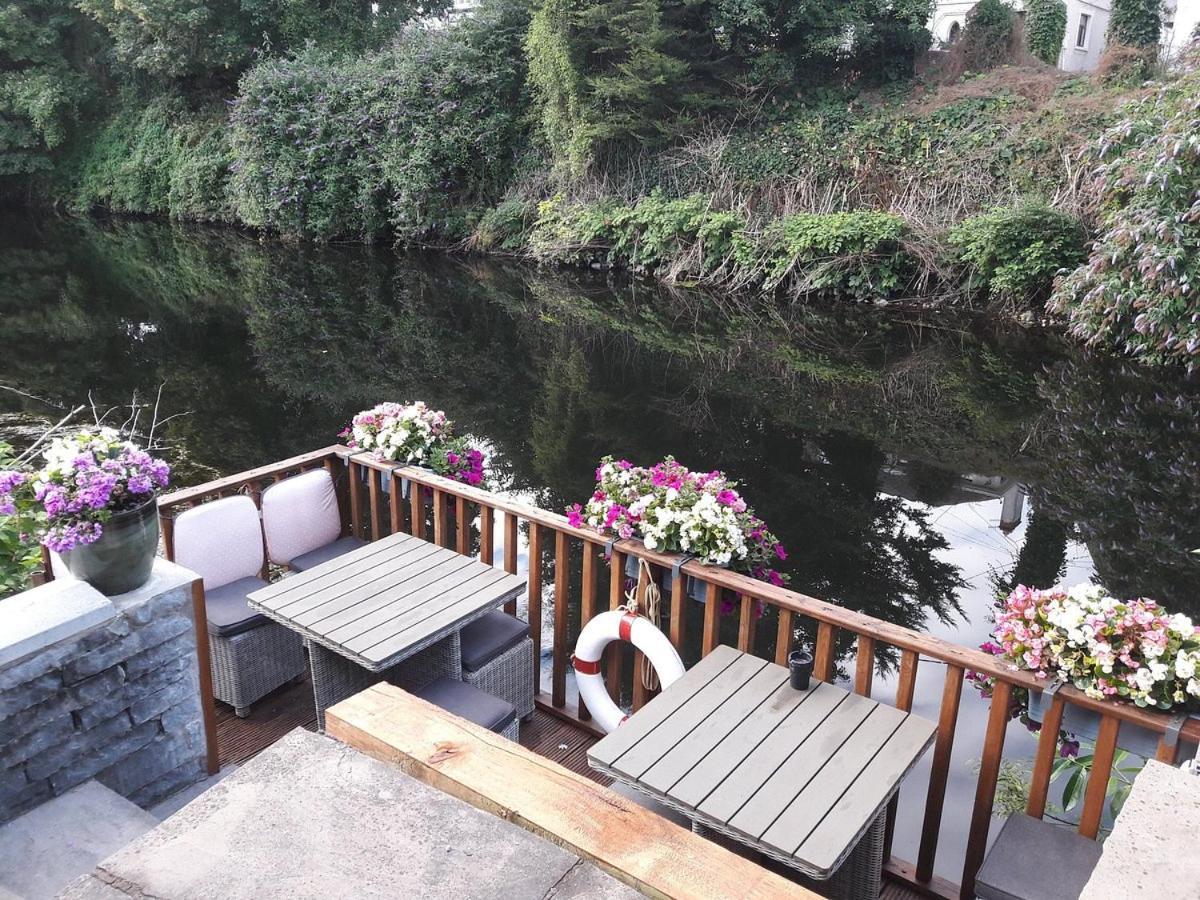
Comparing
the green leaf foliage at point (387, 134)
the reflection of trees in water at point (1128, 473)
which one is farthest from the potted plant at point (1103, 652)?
the green leaf foliage at point (387, 134)

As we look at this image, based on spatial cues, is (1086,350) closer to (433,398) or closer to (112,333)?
(433,398)

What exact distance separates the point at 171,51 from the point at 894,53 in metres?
17.1

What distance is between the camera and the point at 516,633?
12.1 feet

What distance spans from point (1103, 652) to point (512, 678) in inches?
82.9

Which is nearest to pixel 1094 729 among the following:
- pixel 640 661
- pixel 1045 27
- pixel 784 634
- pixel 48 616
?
pixel 784 634

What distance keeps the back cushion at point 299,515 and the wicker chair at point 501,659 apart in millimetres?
1033

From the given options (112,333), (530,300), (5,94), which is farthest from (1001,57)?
(5,94)

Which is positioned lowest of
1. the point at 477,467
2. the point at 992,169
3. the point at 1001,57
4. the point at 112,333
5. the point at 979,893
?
the point at 112,333

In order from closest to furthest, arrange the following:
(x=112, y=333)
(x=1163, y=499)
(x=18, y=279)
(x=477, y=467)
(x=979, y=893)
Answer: (x=979, y=893) → (x=477, y=467) → (x=1163, y=499) → (x=112, y=333) → (x=18, y=279)

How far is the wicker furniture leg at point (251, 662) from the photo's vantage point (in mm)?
3662

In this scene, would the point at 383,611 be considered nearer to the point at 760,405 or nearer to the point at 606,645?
the point at 606,645

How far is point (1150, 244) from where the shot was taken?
30.6ft

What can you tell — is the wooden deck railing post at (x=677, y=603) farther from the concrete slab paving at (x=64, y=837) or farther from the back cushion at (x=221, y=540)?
the back cushion at (x=221, y=540)

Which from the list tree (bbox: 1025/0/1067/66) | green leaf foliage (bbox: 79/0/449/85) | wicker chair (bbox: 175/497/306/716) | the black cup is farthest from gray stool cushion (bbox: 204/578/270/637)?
green leaf foliage (bbox: 79/0/449/85)
